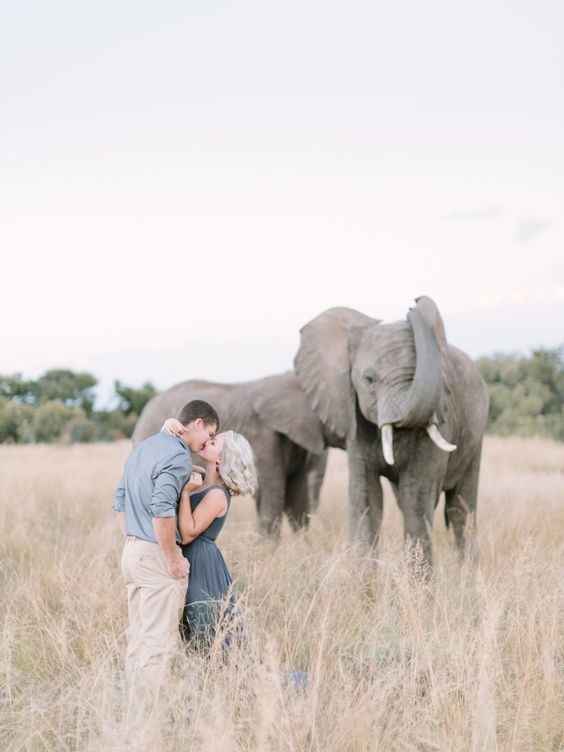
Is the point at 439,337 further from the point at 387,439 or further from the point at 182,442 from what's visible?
the point at 182,442

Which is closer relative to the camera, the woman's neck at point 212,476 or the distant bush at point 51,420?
the woman's neck at point 212,476

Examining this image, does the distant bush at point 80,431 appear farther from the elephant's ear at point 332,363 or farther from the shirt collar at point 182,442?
the shirt collar at point 182,442

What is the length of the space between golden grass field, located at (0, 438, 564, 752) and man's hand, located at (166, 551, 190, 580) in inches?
15.9

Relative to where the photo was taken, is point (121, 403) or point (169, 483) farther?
point (121, 403)

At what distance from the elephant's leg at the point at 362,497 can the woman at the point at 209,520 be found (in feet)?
8.09

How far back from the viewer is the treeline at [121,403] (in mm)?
27984

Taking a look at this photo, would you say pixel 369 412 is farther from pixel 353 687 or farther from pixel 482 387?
pixel 353 687

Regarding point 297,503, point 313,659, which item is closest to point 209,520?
point 313,659

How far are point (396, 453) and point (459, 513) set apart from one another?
1.67 meters

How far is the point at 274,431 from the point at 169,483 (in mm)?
5242

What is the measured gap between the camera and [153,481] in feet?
16.2

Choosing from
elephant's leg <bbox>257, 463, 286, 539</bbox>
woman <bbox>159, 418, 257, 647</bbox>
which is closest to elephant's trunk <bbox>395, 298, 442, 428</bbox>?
woman <bbox>159, 418, 257, 647</bbox>

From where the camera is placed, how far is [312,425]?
9.64m

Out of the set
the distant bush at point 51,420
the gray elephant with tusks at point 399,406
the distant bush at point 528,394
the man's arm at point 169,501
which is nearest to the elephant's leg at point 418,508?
the gray elephant with tusks at point 399,406
